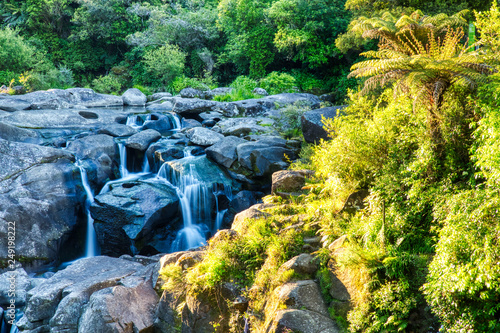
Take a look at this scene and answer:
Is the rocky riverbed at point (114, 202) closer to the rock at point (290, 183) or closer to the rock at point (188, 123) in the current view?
the rock at point (188, 123)

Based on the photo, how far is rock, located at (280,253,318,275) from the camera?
16.9ft

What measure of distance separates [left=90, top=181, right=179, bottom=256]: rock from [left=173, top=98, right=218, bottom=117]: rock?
7923mm

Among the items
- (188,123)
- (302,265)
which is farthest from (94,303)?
(188,123)

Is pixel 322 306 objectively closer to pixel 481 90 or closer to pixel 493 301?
pixel 493 301

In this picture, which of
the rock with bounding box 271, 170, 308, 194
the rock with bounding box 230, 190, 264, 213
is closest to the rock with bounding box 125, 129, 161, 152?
the rock with bounding box 230, 190, 264, 213

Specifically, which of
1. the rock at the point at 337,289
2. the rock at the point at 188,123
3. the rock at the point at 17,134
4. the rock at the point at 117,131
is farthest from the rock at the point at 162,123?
the rock at the point at 337,289

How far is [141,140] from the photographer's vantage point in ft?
43.7

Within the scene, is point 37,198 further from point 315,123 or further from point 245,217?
point 315,123

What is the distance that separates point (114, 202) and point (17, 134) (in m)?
5.49

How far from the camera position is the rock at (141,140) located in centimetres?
1311

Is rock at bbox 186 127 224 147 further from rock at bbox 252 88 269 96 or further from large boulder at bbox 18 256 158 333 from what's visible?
rock at bbox 252 88 269 96

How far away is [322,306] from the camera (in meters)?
4.69

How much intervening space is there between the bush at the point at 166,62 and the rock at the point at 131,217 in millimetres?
16299

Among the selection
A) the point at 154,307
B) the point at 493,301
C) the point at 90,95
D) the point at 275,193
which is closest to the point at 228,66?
the point at 90,95
